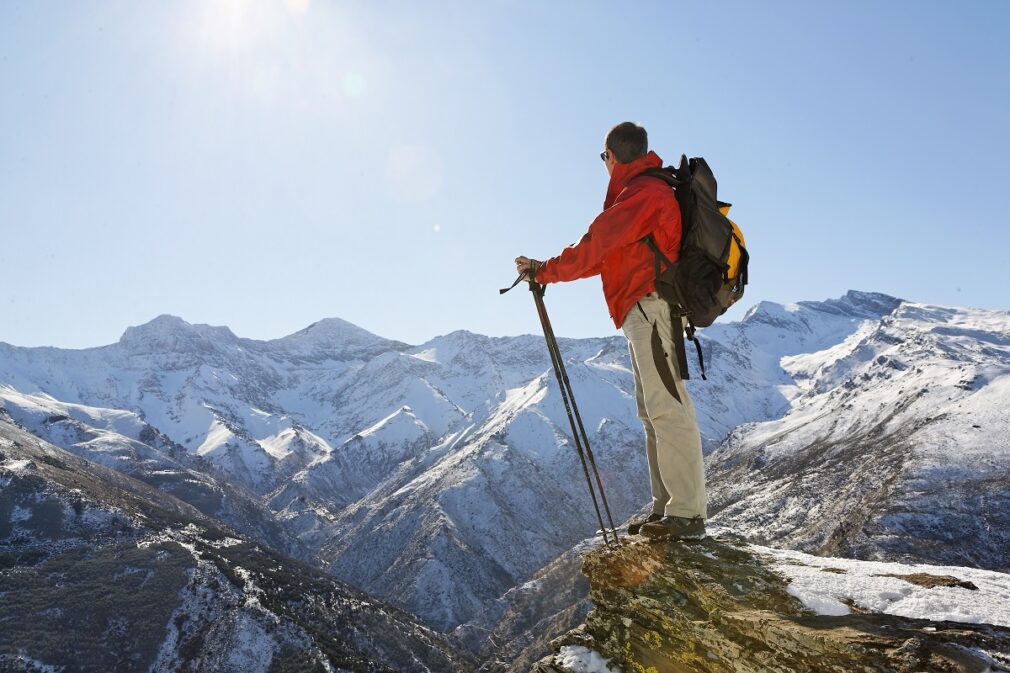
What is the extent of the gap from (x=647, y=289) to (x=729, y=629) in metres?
A: 3.72

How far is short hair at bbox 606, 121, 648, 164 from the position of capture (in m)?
7.41

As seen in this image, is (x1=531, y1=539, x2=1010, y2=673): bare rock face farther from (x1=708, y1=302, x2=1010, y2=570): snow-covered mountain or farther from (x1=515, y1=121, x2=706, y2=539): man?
(x1=708, y1=302, x2=1010, y2=570): snow-covered mountain

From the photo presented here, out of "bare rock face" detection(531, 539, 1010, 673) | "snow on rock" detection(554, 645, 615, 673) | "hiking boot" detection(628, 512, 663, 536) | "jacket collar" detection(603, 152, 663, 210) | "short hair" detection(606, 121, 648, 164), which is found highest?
"short hair" detection(606, 121, 648, 164)

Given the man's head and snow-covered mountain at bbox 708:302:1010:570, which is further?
snow-covered mountain at bbox 708:302:1010:570

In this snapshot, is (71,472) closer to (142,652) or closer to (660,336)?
(142,652)

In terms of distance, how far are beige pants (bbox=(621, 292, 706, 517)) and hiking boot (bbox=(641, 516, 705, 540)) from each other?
0.31ft

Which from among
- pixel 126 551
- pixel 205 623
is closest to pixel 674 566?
pixel 205 623

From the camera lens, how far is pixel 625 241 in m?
6.80

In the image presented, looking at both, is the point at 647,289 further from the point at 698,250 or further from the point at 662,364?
the point at 662,364

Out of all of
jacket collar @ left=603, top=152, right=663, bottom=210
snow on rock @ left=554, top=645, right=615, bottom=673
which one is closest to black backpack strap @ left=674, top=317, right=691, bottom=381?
jacket collar @ left=603, top=152, right=663, bottom=210

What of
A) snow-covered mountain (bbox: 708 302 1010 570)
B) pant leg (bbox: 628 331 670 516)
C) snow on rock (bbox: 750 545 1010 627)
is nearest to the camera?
snow on rock (bbox: 750 545 1010 627)

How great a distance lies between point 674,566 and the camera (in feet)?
23.0

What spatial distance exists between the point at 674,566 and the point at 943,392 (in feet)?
667

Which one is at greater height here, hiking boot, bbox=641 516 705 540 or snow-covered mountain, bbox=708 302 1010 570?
hiking boot, bbox=641 516 705 540
